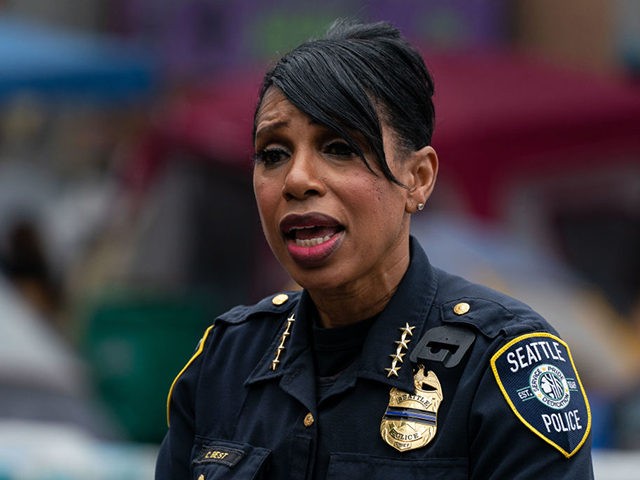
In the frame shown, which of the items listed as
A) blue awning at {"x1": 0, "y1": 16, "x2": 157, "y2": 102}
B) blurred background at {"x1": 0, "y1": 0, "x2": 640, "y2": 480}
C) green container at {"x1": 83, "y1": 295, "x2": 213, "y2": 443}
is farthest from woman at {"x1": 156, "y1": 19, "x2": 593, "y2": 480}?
blue awning at {"x1": 0, "y1": 16, "x2": 157, "y2": 102}

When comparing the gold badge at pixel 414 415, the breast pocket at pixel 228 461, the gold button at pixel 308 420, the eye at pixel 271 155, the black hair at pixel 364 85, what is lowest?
the breast pocket at pixel 228 461

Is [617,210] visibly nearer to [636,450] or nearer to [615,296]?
[615,296]

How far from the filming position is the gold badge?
2248mm

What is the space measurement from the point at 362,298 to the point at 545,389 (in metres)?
0.40

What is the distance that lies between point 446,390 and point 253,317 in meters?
0.55

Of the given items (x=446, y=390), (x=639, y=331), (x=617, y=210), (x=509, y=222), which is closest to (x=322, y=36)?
(x=446, y=390)

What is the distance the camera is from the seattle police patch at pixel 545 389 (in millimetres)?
2189

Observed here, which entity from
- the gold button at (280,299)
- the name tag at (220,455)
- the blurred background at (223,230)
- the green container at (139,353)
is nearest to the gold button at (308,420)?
the name tag at (220,455)

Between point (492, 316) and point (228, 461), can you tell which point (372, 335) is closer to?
point (492, 316)

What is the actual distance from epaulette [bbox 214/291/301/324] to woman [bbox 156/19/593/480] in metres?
0.13

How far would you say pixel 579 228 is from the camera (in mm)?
11578

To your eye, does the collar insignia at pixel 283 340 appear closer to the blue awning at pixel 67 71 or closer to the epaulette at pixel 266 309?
the epaulette at pixel 266 309

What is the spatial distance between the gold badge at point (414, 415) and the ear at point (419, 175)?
0.31 metres

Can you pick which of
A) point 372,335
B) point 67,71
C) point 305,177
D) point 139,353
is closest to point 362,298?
point 372,335
